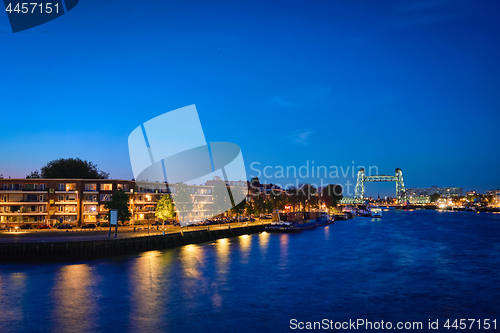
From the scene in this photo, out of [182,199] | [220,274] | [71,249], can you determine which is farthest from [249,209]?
[220,274]

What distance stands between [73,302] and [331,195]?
17030cm

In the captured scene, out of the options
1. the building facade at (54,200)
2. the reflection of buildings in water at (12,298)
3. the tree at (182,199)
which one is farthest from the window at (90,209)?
the reflection of buildings in water at (12,298)

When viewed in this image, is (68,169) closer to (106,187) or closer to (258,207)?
(106,187)

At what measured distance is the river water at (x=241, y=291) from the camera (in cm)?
2105

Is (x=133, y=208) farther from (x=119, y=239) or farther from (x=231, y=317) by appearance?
(x=231, y=317)

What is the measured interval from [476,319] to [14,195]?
72.0 m

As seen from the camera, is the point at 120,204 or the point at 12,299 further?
the point at 120,204

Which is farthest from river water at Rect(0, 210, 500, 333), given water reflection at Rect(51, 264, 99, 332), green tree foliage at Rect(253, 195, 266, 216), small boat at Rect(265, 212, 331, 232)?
green tree foliage at Rect(253, 195, 266, 216)

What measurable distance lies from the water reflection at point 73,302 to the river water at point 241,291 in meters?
0.06

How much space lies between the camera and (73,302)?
23750mm

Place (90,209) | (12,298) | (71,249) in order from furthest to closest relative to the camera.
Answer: (90,209) → (71,249) → (12,298)

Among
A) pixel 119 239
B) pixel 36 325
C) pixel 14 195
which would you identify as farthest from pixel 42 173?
pixel 36 325

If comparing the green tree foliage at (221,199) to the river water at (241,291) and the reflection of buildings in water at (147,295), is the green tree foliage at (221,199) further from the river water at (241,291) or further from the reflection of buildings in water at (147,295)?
the reflection of buildings in water at (147,295)

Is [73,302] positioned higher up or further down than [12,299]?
further down
